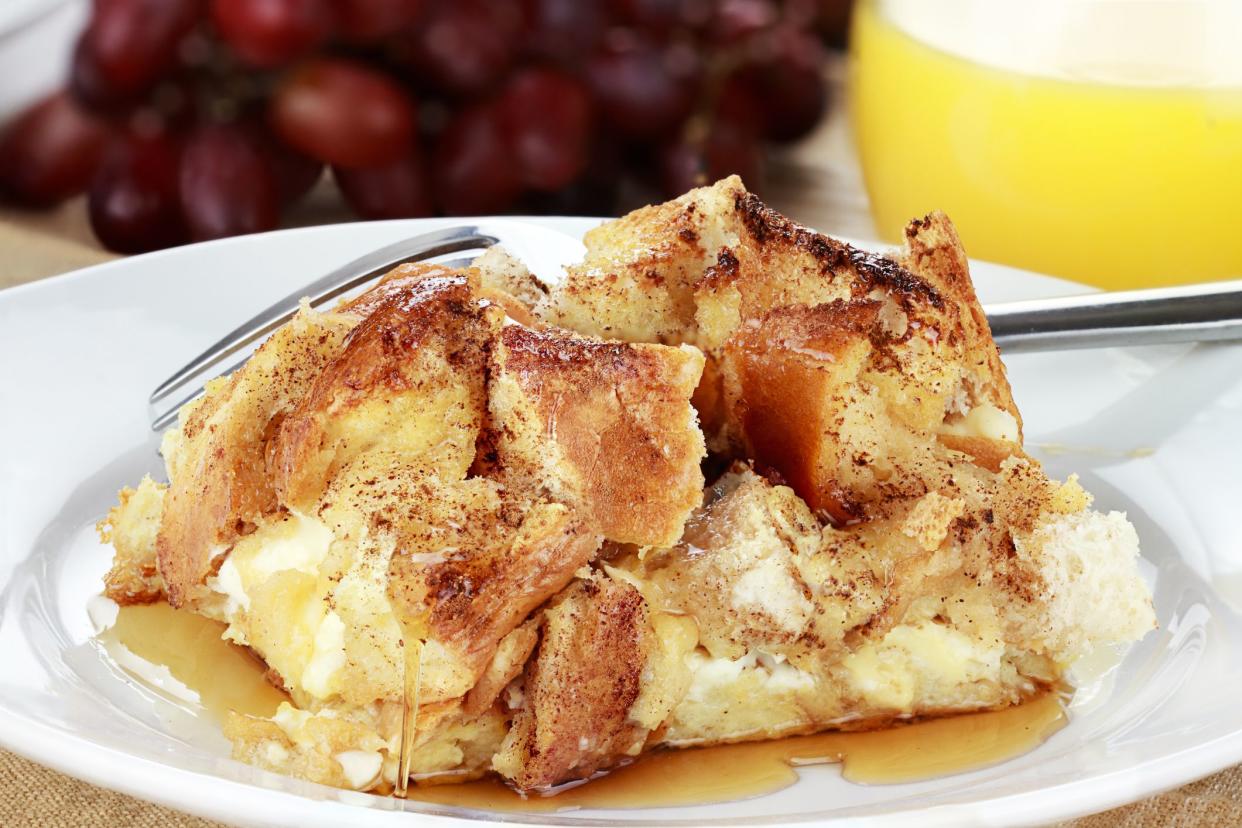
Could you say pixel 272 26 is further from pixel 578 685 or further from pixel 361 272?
pixel 578 685

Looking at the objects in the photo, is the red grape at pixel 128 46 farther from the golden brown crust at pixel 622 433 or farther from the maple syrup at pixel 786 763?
the maple syrup at pixel 786 763

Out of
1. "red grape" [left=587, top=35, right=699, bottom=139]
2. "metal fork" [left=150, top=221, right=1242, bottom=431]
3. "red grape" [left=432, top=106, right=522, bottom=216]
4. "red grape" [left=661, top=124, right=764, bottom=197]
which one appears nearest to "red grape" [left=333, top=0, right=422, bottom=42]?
"red grape" [left=432, top=106, right=522, bottom=216]

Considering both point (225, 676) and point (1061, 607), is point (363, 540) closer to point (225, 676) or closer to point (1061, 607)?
point (225, 676)

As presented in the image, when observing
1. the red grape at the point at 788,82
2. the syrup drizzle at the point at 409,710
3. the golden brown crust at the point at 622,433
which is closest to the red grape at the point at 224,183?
the red grape at the point at 788,82

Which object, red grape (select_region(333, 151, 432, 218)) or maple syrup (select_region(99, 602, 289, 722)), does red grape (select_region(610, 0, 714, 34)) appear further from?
maple syrup (select_region(99, 602, 289, 722))

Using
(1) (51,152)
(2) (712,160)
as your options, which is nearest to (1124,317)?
(2) (712,160)

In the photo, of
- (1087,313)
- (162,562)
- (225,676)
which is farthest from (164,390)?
(1087,313)
